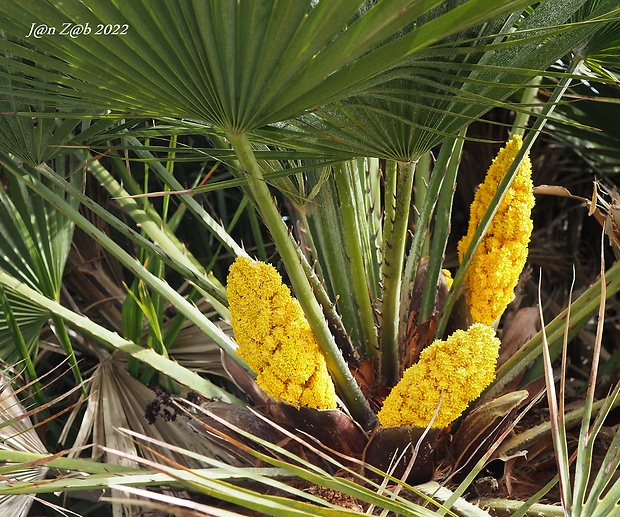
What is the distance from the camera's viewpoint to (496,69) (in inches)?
30.8

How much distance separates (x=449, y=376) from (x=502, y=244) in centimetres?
29

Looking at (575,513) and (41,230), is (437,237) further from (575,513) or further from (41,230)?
(41,230)

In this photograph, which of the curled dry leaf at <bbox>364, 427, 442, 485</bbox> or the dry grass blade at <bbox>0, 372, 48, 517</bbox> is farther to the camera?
the dry grass blade at <bbox>0, 372, 48, 517</bbox>

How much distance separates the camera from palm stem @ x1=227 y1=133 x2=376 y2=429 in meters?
0.84

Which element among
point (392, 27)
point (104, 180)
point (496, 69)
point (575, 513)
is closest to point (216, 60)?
point (392, 27)

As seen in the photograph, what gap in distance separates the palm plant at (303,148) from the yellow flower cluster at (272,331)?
25mm

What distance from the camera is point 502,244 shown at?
1092 mm

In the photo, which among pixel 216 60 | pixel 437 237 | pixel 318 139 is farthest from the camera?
pixel 437 237

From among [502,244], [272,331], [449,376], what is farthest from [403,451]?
[502,244]

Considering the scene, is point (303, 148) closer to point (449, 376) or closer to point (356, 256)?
point (356, 256)

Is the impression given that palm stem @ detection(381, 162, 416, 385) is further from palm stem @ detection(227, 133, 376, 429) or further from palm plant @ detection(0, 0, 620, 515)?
palm stem @ detection(227, 133, 376, 429)

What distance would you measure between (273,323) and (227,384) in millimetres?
917

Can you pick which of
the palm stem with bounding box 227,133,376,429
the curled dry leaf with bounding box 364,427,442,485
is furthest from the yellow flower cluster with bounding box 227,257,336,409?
the curled dry leaf with bounding box 364,427,442,485

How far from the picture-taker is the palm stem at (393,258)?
101 centimetres
